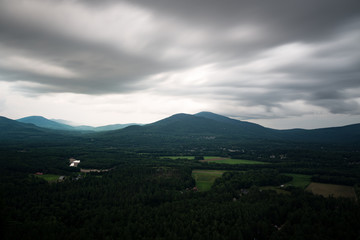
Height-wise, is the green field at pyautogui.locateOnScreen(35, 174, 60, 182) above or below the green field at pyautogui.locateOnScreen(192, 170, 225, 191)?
above

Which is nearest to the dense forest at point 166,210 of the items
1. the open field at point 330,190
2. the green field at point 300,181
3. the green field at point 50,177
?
the green field at point 50,177

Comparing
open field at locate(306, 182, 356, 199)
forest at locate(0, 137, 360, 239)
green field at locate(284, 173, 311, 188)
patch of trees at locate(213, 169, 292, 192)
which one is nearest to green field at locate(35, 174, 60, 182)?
forest at locate(0, 137, 360, 239)

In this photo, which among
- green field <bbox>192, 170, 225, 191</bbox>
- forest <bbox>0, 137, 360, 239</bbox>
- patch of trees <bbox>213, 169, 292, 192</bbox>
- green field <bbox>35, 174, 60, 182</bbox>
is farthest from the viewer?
green field <bbox>35, 174, 60, 182</bbox>

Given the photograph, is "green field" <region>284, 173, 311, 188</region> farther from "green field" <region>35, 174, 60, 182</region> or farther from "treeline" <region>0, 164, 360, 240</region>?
"green field" <region>35, 174, 60, 182</region>

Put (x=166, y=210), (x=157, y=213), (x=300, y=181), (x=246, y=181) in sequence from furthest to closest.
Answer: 1. (x=300, y=181)
2. (x=246, y=181)
3. (x=166, y=210)
4. (x=157, y=213)

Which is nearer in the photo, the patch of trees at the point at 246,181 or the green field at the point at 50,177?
the patch of trees at the point at 246,181

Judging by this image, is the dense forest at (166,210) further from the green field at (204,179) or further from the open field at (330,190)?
the open field at (330,190)

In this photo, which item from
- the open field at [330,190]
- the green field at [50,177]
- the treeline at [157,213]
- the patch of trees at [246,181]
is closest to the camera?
the treeline at [157,213]

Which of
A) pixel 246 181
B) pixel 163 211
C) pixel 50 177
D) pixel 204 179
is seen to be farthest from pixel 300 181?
pixel 50 177

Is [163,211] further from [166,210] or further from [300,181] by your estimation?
[300,181]
